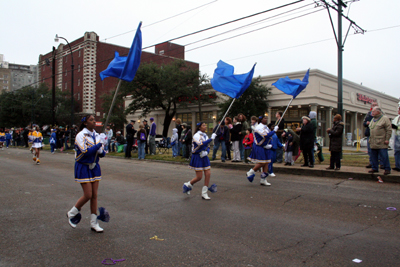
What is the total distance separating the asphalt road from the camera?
12.2ft

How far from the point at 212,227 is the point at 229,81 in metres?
5.06

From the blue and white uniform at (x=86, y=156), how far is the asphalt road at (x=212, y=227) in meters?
0.87

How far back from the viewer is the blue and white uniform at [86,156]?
15.0ft

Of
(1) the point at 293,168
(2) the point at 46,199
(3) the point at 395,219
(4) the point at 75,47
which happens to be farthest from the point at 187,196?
(4) the point at 75,47

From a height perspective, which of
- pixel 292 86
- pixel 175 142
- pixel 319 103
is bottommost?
pixel 175 142

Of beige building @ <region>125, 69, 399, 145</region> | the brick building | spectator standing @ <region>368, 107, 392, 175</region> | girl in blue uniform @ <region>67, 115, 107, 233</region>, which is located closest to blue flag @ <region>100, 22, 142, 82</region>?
girl in blue uniform @ <region>67, 115, 107, 233</region>

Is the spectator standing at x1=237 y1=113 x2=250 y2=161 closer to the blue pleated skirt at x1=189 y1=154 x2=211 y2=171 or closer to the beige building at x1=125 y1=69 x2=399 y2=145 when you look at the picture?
the blue pleated skirt at x1=189 y1=154 x2=211 y2=171

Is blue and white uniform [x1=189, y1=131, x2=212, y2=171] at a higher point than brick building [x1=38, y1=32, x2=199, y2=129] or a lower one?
lower

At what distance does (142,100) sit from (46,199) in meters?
31.2

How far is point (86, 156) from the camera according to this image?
15.2 ft

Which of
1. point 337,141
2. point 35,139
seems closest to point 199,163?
point 337,141

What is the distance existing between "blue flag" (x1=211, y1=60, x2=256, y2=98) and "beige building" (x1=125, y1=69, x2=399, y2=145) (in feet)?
61.0

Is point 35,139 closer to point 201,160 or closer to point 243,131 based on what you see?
point 243,131

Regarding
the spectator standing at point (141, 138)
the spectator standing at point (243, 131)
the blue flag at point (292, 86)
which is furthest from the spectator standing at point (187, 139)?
the blue flag at point (292, 86)
